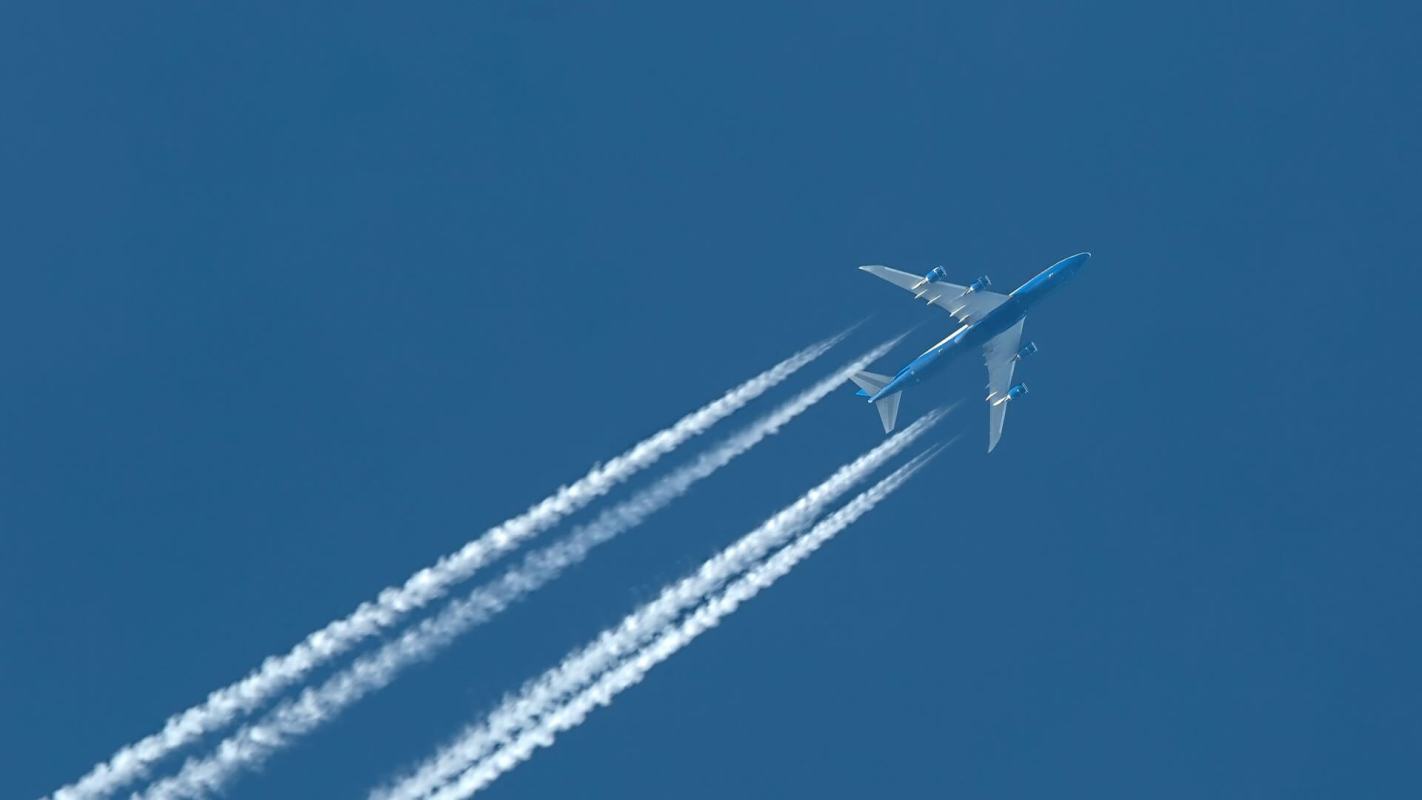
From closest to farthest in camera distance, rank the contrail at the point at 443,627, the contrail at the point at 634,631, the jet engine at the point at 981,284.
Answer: the contrail at the point at 443,627
the contrail at the point at 634,631
the jet engine at the point at 981,284

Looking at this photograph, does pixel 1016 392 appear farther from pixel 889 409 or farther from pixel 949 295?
pixel 889 409

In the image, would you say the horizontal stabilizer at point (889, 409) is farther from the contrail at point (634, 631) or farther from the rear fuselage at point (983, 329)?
the contrail at point (634, 631)

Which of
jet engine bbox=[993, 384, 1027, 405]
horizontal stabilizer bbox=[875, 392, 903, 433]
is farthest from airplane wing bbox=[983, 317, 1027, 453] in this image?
horizontal stabilizer bbox=[875, 392, 903, 433]

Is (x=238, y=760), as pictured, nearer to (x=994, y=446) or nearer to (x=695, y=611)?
(x=695, y=611)

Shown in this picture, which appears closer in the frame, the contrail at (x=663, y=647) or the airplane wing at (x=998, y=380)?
the contrail at (x=663, y=647)

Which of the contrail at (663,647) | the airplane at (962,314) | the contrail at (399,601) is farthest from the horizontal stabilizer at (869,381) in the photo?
the contrail at (663,647)

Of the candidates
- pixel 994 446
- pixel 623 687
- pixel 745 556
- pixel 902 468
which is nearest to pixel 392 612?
pixel 623 687
